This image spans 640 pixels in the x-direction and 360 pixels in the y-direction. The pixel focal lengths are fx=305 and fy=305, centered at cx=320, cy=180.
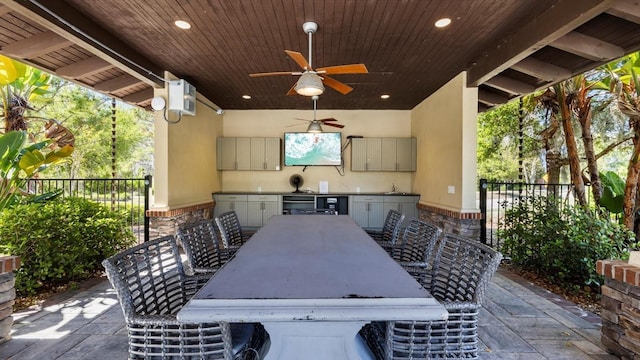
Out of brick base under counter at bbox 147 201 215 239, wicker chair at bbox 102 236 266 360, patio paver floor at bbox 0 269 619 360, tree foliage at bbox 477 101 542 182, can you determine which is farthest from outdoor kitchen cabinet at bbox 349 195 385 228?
wicker chair at bbox 102 236 266 360

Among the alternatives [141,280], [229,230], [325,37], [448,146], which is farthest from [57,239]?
[448,146]

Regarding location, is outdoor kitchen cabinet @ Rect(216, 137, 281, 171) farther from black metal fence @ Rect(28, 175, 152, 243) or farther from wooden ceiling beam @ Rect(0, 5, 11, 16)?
wooden ceiling beam @ Rect(0, 5, 11, 16)

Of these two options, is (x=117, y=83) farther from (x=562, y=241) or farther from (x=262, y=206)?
(x=562, y=241)

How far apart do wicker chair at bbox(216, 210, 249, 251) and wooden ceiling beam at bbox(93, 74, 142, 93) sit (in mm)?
3249

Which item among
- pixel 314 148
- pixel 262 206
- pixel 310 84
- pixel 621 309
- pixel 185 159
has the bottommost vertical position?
pixel 621 309

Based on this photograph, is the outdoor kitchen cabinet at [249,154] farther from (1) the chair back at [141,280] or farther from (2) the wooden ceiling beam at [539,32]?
(1) the chair back at [141,280]

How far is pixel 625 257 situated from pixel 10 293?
5702mm

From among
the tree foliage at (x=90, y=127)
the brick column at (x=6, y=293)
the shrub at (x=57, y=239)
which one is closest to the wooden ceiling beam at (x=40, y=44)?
the shrub at (x=57, y=239)

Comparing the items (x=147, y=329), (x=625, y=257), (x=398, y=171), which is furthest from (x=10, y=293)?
(x=398, y=171)

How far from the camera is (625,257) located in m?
3.27

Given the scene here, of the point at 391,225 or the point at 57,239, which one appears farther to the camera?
the point at 57,239

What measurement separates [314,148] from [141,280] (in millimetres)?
5443

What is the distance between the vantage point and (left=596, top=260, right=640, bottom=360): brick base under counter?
77.4 inches

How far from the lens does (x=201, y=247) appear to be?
2.41 metres
